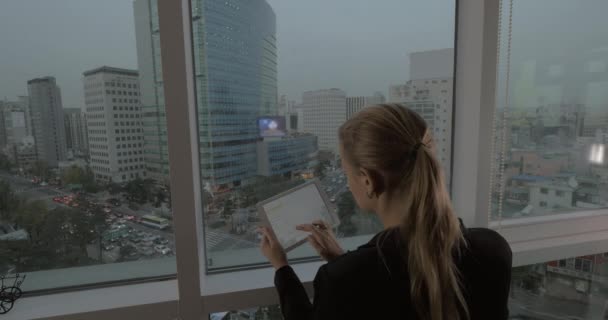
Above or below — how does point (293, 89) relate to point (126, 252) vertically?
above

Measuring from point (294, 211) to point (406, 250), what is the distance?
18.9 inches

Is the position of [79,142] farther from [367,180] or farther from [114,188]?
Result: [367,180]

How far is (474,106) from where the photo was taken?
141 centimetres

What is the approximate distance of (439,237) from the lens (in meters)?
0.77

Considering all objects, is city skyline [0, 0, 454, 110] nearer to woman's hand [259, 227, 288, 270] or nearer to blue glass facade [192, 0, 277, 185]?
blue glass facade [192, 0, 277, 185]

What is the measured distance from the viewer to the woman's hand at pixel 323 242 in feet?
3.66

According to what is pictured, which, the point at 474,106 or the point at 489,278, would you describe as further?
the point at 474,106

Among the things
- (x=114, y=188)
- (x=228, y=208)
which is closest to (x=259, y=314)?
(x=228, y=208)

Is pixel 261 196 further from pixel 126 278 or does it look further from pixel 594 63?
pixel 594 63


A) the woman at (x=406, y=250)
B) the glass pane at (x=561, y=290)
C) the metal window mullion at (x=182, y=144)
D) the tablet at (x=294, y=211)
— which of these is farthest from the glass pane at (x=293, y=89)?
the glass pane at (x=561, y=290)

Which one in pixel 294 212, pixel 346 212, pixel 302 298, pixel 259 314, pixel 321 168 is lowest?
pixel 259 314

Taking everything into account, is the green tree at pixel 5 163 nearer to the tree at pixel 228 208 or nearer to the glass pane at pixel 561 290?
the tree at pixel 228 208

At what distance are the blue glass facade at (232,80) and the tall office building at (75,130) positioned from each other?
43 cm

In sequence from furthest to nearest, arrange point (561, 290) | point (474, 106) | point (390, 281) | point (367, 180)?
1. point (561, 290)
2. point (474, 106)
3. point (367, 180)
4. point (390, 281)
